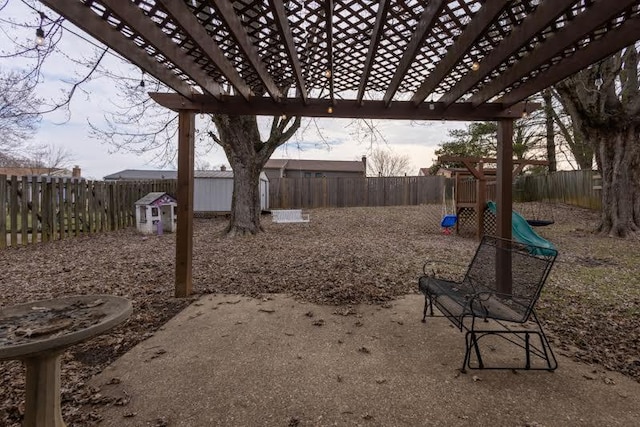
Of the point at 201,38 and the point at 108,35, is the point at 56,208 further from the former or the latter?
the point at 201,38

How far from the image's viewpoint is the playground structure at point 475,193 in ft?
25.9

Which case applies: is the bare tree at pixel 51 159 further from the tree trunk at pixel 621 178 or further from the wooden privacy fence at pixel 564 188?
the tree trunk at pixel 621 178

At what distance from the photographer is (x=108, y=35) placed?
2297 mm

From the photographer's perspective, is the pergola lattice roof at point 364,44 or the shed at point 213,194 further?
the shed at point 213,194

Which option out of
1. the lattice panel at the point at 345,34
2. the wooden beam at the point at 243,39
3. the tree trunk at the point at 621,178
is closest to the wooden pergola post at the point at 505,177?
the lattice panel at the point at 345,34

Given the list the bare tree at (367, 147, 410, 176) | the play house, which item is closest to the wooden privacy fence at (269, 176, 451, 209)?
the play house

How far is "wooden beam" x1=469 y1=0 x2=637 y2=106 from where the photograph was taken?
1879 millimetres

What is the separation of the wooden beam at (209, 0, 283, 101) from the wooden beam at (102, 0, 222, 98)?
560 mm

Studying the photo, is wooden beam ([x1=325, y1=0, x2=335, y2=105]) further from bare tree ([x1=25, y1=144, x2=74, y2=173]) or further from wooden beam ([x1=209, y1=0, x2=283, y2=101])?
bare tree ([x1=25, y1=144, x2=74, y2=173])

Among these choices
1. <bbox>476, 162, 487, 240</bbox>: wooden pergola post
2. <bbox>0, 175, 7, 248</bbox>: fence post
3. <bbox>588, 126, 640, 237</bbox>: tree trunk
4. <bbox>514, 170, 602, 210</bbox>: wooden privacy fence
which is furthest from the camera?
<bbox>514, 170, 602, 210</bbox>: wooden privacy fence

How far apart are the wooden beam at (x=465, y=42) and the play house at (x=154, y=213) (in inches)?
293

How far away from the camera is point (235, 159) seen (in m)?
7.54

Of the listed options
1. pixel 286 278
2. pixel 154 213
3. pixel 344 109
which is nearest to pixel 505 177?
pixel 344 109

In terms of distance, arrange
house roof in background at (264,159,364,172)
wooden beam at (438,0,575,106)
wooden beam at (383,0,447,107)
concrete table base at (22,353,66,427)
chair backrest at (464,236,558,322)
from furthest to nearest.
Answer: house roof in background at (264,159,364,172), chair backrest at (464,236,558,322), wooden beam at (383,0,447,107), wooden beam at (438,0,575,106), concrete table base at (22,353,66,427)
